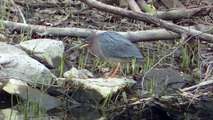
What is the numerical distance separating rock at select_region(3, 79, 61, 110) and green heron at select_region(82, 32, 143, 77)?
0.75 meters

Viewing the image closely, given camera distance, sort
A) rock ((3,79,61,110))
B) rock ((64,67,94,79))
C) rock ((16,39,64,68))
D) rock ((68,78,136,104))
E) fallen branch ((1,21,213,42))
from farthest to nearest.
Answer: fallen branch ((1,21,213,42))
rock ((16,39,64,68))
rock ((64,67,94,79))
rock ((68,78,136,104))
rock ((3,79,61,110))

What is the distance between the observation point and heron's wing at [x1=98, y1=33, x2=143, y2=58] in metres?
6.21

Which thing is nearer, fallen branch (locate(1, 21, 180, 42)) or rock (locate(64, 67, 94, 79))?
rock (locate(64, 67, 94, 79))

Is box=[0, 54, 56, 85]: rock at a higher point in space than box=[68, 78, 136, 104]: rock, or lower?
higher

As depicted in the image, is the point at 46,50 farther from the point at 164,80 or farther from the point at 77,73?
the point at 164,80

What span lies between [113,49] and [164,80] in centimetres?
81

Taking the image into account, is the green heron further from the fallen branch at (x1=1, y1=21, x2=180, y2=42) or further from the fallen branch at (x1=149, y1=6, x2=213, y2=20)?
the fallen branch at (x1=149, y1=6, x2=213, y2=20)

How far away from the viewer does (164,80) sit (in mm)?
6688

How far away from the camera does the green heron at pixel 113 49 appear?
245 inches

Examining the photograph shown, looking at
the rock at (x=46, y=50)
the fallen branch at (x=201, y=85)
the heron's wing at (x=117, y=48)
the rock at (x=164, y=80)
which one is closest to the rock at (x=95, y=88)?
the heron's wing at (x=117, y=48)

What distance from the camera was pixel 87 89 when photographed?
6.02m

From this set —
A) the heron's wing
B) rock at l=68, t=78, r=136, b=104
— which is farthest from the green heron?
rock at l=68, t=78, r=136, b=104

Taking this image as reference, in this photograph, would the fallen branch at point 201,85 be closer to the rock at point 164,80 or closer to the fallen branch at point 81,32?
the rock at point 164,80

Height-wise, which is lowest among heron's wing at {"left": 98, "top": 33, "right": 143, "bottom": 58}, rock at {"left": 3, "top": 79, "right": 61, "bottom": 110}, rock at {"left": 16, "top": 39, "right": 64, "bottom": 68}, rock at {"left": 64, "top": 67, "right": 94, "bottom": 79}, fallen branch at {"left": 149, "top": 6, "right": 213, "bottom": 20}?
rock at {"left": 3, "top": 79, "right": 61, "bottom": 110}
